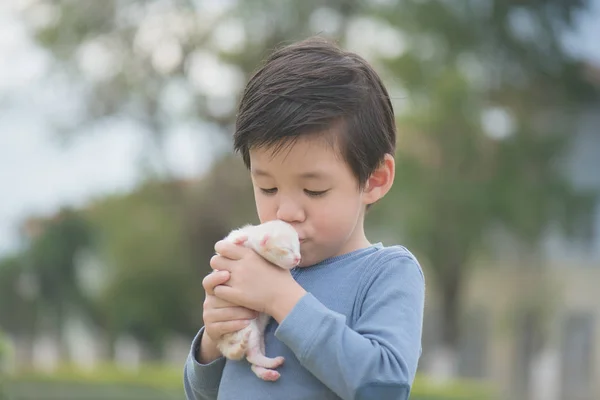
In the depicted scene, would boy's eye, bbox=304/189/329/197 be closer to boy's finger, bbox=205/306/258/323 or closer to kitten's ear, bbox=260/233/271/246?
kitten's ear, bbox=260/233/271/246

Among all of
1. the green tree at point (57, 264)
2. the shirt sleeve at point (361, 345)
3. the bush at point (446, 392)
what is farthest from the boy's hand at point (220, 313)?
the green tree at point (57, 264)

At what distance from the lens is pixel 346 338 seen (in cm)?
163

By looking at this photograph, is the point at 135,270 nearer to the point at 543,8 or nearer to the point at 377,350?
the point at 543,8

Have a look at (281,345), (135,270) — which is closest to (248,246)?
(281,345)

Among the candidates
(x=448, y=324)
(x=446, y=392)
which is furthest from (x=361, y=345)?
(x=448, y=324)

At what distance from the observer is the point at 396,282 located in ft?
5.74

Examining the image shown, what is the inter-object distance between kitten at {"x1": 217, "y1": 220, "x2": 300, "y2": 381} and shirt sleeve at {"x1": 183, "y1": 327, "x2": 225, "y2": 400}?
0.35 feet

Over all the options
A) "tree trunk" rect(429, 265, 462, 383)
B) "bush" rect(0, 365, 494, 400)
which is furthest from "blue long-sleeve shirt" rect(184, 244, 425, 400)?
"tree trunk" rect(429, 265, 462, 383)

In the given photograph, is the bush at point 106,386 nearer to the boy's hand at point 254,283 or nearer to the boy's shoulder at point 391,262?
the boy's shoulder at point 391,262

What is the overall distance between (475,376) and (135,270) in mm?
9557

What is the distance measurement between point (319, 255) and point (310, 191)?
13 centimetres

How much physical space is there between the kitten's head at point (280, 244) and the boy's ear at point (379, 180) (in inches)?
7.7

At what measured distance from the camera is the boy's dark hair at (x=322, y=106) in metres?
1.74

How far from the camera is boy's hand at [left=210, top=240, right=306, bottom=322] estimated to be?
5.54ft
